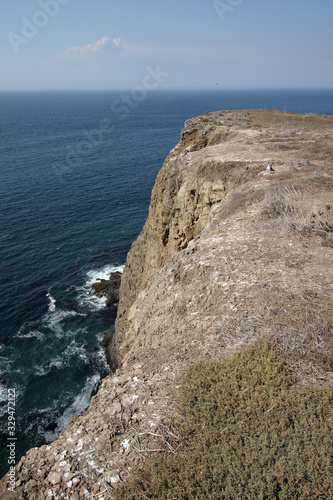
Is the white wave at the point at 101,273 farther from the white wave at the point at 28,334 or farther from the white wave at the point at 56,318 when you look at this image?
the white wave at the point at 28,334

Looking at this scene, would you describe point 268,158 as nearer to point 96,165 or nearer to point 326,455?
point 326,455

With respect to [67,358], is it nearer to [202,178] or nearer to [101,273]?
[101,273]

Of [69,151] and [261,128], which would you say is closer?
[261,128]

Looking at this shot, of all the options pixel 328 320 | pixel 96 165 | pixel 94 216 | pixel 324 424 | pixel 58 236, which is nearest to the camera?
pixel 324 424

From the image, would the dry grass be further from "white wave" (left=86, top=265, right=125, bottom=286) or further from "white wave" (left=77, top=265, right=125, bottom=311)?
"white wave" (left=86, top=265, right=125, bottom=286)

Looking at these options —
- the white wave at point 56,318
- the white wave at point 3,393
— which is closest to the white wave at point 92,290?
the white wave at point 56,318

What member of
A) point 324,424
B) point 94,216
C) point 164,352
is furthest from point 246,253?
point 94,216
